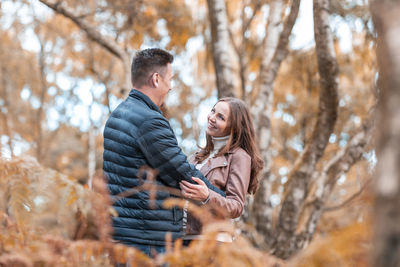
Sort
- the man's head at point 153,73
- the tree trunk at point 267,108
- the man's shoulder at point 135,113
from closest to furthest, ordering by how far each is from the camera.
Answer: the man's shoulder at point 135,113 < the man's head at point 153,73 < the tree trunk at point 267,108

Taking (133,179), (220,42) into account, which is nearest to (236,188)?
(133,179)

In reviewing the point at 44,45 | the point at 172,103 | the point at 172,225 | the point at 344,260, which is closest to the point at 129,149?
the point at 172,225

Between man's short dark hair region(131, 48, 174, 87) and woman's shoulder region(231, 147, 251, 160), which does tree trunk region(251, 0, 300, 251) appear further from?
man's short dark hair region(131, 48, 174, 87)

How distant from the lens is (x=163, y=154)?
7.93ft

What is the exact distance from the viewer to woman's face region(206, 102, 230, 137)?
3115mm

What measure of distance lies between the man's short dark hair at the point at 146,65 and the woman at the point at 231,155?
0.58 meters

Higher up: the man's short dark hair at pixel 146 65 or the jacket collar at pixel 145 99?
the man's short dark hair at pixel 146 65

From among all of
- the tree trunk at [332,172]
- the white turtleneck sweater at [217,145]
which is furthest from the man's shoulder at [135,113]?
the tree trunk at [332,172]

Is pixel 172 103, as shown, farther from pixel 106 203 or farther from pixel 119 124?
pixel 106 203

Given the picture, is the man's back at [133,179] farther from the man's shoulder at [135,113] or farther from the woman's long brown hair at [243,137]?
the woman's long brown hair at [243,137]

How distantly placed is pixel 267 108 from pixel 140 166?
322 cm

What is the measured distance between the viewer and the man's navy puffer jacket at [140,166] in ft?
7.81

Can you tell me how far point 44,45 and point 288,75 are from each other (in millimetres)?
7438

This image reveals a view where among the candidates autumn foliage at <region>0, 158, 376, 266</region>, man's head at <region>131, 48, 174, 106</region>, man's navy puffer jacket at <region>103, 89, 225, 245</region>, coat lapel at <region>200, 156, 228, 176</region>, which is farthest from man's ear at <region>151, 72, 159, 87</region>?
autumn foliage at <region>0, 158, 376, 266</region>
